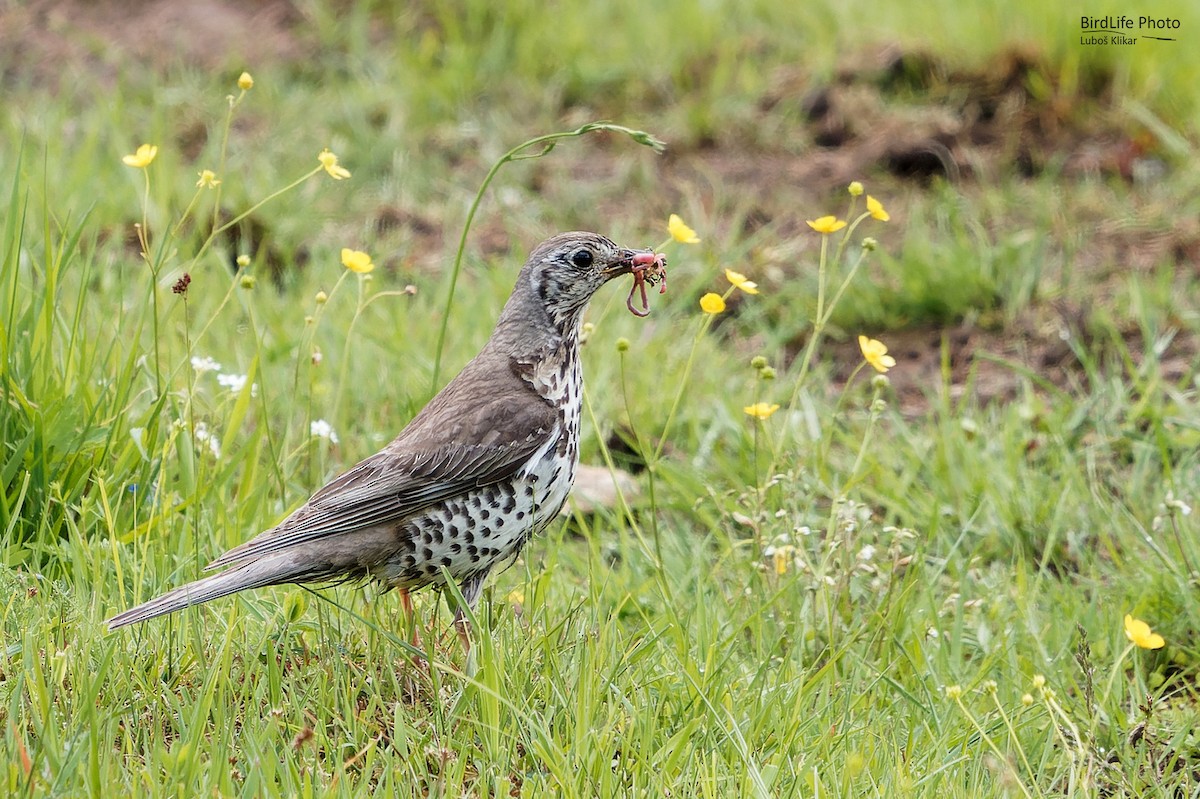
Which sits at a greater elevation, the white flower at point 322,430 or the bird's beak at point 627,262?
the bird's beak at point 627,262

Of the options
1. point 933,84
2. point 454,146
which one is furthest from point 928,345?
point 454,146

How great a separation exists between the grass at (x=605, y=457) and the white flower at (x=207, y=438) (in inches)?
1.4

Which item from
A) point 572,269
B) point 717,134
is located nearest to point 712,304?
point 572,269

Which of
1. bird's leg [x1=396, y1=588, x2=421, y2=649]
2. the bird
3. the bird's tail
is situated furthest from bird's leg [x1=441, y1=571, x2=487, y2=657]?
the bird's tail

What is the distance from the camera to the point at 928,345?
6711 millimetres

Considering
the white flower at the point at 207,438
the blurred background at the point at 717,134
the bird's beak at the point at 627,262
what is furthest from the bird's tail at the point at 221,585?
the blurred background at the point at 717,134

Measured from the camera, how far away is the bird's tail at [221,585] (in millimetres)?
3627

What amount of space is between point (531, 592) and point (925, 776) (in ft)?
3.82

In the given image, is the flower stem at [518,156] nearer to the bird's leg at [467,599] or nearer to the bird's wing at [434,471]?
the bird's wing at [434,471]

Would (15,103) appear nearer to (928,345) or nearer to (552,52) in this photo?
(552,52)

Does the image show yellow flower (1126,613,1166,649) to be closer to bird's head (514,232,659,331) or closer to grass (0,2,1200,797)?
grass (0,2,1200,797)

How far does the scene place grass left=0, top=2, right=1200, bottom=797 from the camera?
368 centimetres

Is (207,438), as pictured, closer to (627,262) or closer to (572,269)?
(572,269)

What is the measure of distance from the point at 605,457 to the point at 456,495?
1.94 feet
